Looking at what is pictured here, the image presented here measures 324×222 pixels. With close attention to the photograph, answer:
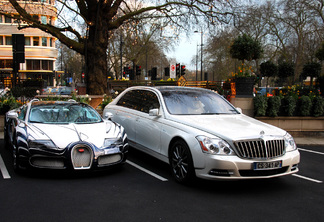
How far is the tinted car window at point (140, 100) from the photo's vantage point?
727cm

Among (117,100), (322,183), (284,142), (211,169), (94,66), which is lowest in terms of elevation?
(322,183)

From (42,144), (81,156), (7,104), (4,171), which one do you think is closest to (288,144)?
(81,156)

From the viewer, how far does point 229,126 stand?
5930 mm

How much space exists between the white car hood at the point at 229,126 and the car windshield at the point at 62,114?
185cm

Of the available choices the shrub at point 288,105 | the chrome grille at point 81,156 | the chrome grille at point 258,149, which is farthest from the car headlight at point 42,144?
the shrub at point 288,105

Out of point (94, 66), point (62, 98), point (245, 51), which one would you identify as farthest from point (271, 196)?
point (94, 66)

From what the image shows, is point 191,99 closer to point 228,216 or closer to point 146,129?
point 146,129

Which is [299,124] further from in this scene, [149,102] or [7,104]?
[7,104]

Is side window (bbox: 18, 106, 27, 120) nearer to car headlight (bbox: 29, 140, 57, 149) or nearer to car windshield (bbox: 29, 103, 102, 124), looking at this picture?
car windshield (bbox: 29, 103, 102, 124)

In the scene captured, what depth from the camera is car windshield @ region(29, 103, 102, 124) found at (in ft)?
22.3

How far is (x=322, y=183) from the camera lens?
20.9 feet

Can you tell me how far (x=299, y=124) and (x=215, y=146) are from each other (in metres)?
8.10

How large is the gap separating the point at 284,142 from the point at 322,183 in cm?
133

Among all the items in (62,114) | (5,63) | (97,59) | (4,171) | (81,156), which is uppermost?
(5,63)
